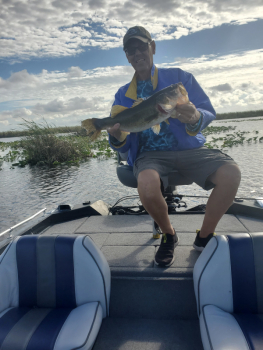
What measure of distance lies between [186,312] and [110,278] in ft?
2.02

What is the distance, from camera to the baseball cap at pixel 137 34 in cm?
246

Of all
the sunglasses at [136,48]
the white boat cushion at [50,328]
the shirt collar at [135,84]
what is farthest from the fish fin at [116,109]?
the white boat cushion at [50,328]

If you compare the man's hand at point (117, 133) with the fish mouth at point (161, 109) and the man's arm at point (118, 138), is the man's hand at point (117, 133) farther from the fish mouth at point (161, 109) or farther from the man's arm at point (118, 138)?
the fish mouth at point (161, 109)

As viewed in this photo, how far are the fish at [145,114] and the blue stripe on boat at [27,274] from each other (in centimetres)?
126

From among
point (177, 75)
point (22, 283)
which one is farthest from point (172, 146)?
point (22, 283)

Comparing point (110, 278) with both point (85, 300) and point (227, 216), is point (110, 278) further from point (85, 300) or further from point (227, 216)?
point (227, 216)

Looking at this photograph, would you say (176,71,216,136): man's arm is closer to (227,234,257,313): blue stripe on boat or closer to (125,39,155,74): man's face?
(125,39,155,74): man's face

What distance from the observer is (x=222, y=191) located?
2125 millimetres

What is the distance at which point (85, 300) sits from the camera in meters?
1.78

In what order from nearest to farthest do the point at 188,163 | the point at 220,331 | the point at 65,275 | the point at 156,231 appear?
the point at 220,331 < the point at 65,275 < the point at 188,163 < the point at 156,231

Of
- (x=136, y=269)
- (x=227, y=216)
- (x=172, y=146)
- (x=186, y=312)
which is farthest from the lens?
(x=227, y=216)

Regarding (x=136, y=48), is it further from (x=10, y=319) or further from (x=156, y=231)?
(x=10, y=319)

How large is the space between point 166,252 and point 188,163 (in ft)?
2.70

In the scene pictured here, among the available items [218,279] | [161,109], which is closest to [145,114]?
[161,109]
